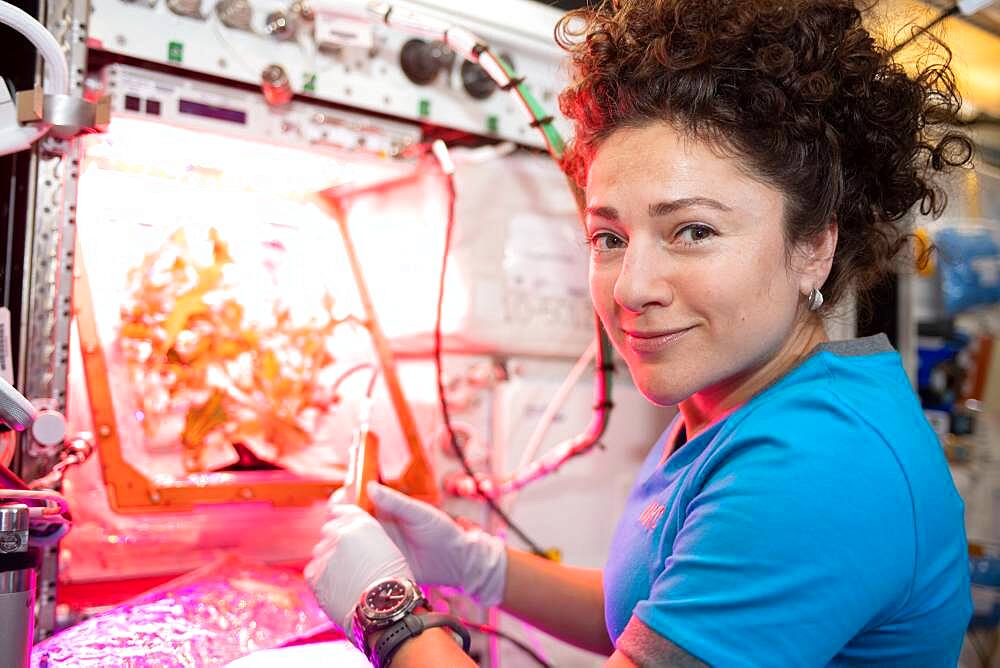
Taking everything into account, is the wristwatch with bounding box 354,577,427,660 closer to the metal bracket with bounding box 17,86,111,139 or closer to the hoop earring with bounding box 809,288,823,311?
the hoop earring with bounding box 809,288,823,311

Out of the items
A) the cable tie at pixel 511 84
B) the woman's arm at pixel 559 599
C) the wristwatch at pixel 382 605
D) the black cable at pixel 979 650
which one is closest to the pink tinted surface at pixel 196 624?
the wristwatch at pixel 382 605

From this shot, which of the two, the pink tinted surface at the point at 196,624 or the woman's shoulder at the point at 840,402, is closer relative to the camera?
the woman's shoulder at the point at 840,402

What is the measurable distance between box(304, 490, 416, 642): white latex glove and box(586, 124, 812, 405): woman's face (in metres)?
0.44

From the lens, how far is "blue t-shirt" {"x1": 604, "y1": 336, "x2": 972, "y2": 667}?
2.75 ft

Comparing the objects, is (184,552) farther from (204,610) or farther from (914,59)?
(914,59)

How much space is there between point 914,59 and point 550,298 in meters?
0.94

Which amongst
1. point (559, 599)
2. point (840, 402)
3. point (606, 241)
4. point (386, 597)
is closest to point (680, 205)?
point (606, 241)

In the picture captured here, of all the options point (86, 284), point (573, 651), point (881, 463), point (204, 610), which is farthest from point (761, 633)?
point (86, 284)

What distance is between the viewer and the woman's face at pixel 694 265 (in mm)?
987

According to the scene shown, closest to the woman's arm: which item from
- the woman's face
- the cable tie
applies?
the woman's face

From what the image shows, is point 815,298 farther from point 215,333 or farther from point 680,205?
point 215,333

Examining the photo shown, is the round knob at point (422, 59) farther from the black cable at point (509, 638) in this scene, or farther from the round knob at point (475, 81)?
the black cable at point (509, 638)

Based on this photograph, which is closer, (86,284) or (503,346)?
(86,284)

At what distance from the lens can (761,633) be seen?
32.8 inches
